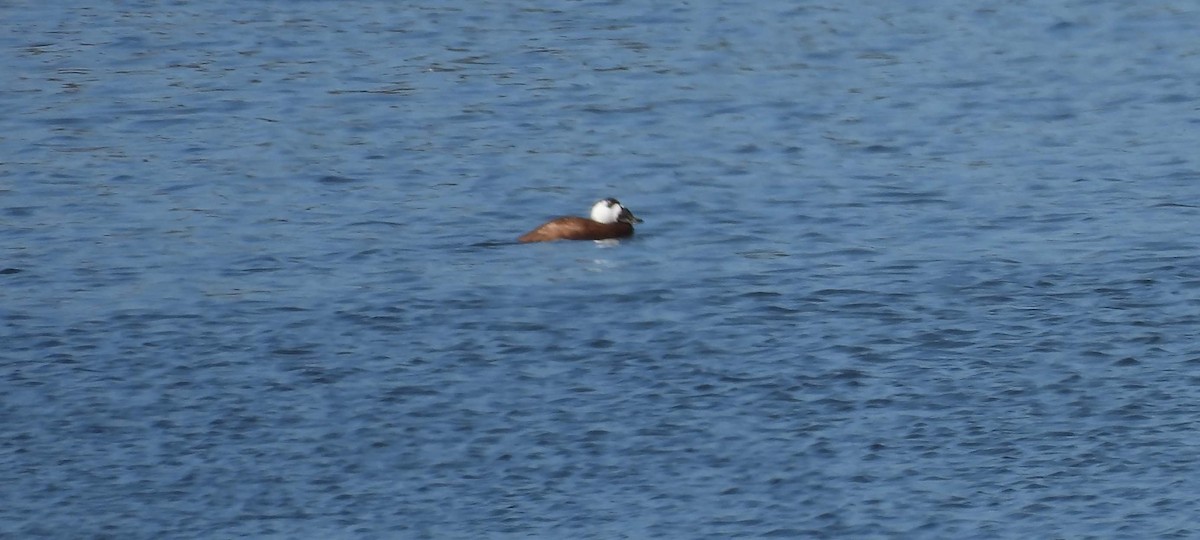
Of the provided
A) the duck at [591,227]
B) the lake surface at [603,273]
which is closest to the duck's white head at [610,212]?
the duck at [591,227]

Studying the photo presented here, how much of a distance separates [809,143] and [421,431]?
10.9 m

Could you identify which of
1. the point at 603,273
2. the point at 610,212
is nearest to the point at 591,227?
the point at 610,212

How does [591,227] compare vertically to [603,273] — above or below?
above

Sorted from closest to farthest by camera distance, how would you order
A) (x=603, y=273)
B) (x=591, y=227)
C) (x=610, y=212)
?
1. (x=603, y=273)
2. (x=591, y=227)
3. (x=610, y=212)

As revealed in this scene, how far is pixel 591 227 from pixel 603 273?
1414 mm

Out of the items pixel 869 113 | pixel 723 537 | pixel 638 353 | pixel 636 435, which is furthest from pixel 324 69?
pixel 723 537

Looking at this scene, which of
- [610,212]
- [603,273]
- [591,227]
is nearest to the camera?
[603,273]

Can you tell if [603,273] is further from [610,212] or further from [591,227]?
[610,212]

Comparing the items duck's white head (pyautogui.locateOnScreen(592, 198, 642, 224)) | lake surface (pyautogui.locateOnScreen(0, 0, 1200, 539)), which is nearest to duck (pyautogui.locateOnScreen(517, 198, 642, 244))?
duck's white head (pyautogui.locateOnScreen(592, 198, 642, 224))

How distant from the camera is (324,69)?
30.3 meters

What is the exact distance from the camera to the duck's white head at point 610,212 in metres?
21.8

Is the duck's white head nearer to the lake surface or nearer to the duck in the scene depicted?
the duck

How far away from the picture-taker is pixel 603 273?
20297 millimetres

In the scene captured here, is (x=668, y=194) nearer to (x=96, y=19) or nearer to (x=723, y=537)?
(x=723, y=537)
